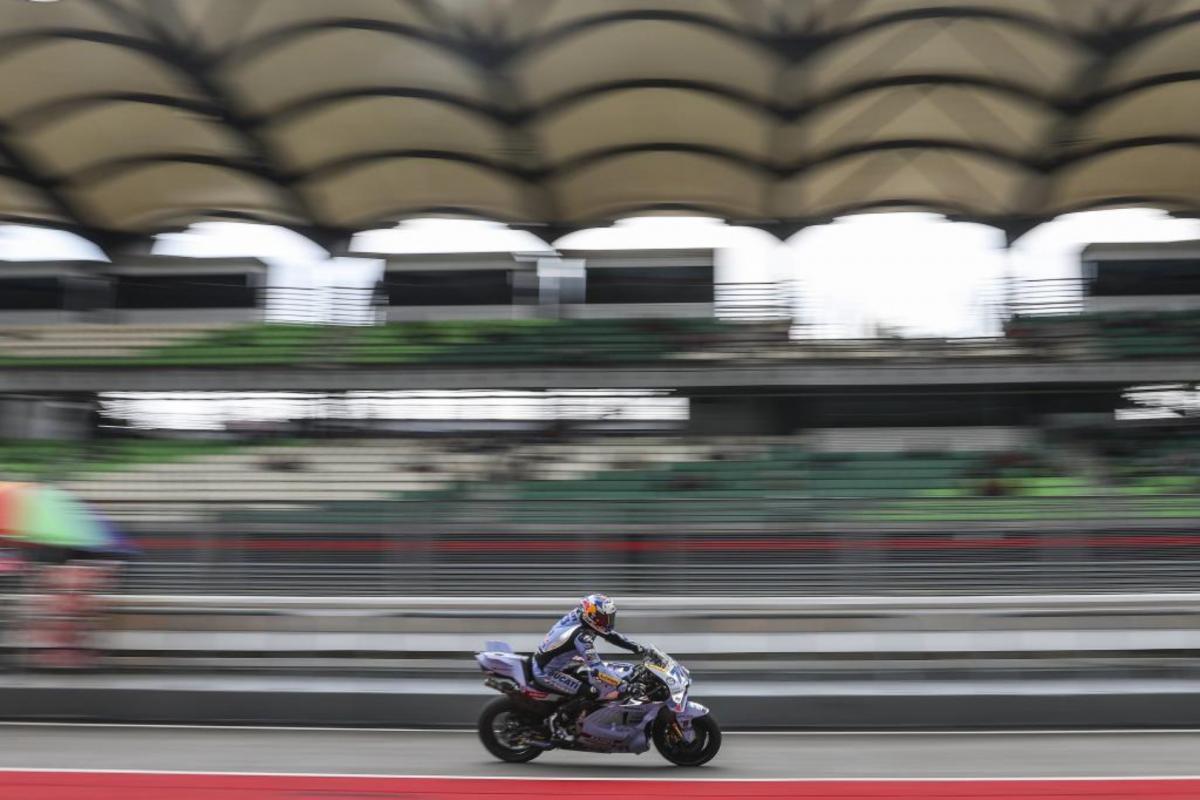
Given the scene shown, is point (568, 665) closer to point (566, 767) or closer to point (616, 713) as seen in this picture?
point (616, 713)

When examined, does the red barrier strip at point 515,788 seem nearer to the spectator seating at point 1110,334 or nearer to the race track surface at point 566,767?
the race track surface at point 566,767

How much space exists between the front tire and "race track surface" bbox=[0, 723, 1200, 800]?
0.09 metres

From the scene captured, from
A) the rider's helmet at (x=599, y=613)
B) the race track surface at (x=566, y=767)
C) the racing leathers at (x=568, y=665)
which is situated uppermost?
the rider's helmet at (x=599, y=613)

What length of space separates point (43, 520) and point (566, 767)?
496cm

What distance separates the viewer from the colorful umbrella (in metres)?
9.70

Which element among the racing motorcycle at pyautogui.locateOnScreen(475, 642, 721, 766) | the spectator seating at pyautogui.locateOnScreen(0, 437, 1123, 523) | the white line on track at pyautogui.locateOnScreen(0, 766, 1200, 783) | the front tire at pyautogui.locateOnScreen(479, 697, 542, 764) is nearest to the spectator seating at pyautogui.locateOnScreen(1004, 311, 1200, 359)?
the spectator seating at pyautogui.locateOnScreen(0, 437, 1123, 523)

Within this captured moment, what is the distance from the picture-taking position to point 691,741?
7828 millimetres

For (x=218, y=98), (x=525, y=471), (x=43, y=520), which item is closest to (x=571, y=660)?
(x=43, y=520)

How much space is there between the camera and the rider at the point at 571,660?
25.5 feet

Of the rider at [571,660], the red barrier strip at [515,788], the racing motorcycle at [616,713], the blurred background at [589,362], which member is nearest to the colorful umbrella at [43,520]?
the blurred background at [589,362]

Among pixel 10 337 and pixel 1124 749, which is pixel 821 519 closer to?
pixel 1124 749

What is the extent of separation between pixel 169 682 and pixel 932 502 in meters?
9.01

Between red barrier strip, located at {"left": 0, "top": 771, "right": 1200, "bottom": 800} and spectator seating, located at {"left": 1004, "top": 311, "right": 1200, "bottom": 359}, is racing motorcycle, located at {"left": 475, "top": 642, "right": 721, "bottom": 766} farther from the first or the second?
spectator seating, located at {"left": 1004, "top": 311, "right": 1200, "bottom": 359}

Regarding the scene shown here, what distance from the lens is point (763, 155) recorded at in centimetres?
2389
